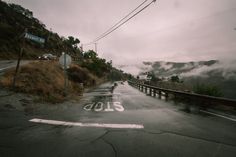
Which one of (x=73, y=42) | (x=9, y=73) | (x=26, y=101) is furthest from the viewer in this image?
(x=73, y=42)

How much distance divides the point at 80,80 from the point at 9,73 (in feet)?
56.8

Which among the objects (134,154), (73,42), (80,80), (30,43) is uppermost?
(73,42)

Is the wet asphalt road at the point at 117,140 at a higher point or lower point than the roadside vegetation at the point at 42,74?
lower

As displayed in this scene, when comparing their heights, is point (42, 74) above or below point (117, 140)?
above

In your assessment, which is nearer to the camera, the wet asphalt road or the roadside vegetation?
the wet asphalt road

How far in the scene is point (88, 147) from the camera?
4.20 m

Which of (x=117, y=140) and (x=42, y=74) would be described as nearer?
(x=117, y=140)

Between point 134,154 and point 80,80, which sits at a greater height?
point 80,80

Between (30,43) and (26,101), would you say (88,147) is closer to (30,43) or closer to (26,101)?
(26,101)

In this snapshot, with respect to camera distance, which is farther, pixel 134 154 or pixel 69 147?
pixel 69 147

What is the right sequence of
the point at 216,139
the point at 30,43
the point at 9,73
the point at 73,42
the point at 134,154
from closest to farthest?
the point at 134,154, the point at 216,139, the point at 9,73, the point at 30,43, the point at 73,42

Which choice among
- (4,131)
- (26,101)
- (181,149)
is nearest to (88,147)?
(181,149)

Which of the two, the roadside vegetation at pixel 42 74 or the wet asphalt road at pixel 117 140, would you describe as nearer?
the wet asphalt road at pixel 117 140

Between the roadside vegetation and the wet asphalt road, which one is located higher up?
the roadside vegetation
